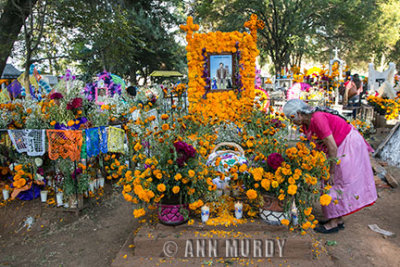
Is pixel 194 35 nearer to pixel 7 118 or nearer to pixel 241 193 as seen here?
pixel 7 118

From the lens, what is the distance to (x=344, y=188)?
3270 mm

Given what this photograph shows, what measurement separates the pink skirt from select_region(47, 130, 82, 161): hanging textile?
3.42m

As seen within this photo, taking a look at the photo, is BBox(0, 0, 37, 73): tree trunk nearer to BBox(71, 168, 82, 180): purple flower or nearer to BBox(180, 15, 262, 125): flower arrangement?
BBox(180, 15, 262, 125): flower arrangement

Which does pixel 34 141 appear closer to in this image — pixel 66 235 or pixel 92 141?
pixel 92 141

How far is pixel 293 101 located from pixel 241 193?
122 cm

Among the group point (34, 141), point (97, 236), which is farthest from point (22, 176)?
point (97, 236)

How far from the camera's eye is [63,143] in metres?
3.83

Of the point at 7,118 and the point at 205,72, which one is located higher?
the point at 205,72

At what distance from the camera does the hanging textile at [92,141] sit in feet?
13.5

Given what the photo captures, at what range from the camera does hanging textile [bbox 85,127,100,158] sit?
4.10 metres

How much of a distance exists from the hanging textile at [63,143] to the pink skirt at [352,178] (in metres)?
3.42

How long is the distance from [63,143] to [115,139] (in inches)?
37.4

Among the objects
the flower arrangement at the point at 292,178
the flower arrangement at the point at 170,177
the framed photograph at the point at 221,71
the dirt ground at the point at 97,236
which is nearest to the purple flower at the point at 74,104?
the dirt ground at the point at 97,236

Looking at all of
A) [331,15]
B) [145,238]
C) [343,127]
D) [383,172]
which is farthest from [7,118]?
[331,15]
